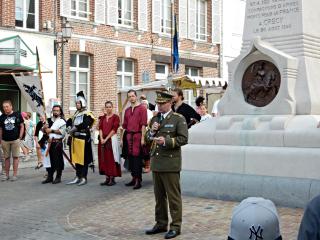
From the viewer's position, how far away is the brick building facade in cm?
2253

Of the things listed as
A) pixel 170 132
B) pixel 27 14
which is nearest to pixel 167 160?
pixel 170 132

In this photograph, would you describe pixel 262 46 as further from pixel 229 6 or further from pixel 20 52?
pixel 229 6

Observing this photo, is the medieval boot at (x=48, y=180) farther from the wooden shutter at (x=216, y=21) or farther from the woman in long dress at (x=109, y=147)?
the wooden shutter at (x=216, y=21)

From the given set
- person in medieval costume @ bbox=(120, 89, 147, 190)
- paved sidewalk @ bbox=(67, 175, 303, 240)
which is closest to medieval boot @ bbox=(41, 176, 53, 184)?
person in medieval costume @ bbox=(120, 89, 147, 190)

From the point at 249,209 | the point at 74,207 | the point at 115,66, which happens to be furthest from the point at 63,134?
the point at 115,66

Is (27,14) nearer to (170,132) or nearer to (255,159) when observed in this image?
(255,159)

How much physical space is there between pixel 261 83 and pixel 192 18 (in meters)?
20.1

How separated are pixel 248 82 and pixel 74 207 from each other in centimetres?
355

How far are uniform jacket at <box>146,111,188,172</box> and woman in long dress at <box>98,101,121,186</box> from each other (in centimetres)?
446

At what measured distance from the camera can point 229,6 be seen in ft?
101

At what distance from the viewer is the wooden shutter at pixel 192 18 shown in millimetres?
28609

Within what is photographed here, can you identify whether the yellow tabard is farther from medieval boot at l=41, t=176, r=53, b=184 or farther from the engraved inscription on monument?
the engraved inscription on monument

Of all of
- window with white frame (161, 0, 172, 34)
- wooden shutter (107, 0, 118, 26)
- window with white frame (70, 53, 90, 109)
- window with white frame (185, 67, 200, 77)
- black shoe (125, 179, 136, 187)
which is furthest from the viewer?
window with white frame (185, 67, 200, 77)

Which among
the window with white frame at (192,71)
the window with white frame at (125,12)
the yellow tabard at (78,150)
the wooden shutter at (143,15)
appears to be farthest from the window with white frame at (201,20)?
the yellow tabard at (78,150)
